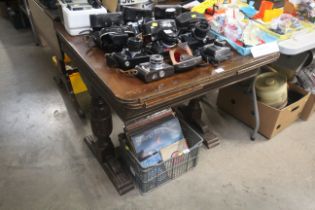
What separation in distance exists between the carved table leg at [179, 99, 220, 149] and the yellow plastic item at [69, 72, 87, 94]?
819 mm

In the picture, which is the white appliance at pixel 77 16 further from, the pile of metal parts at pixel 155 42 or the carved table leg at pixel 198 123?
the carved table leg at pixel 198 123

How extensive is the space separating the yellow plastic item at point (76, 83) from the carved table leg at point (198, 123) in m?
0.82

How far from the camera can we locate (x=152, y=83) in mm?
1037

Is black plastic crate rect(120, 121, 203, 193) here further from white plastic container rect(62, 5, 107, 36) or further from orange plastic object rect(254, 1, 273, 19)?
orange plastic object rect(254, 1, 273, 19)

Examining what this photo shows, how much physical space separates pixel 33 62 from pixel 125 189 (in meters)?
1.87

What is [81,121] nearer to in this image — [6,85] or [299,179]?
[6,85]

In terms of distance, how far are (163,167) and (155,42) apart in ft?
2.22

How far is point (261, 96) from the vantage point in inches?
71.2

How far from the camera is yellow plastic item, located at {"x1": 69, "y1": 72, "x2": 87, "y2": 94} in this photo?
1994mm

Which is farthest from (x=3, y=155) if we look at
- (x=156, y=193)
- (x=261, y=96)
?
(x=261, y=96)

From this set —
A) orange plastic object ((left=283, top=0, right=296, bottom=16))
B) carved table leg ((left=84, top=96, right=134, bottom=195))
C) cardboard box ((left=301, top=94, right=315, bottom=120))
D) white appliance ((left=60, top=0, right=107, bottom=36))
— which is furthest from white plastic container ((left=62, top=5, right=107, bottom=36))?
cardboard box ((left=301, top=94, right=315, bottom=120))

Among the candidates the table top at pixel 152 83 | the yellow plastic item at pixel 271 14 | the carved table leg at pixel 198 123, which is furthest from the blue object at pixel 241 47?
the carved table leg at pixel 198 123

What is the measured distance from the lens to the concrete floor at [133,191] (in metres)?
1.47

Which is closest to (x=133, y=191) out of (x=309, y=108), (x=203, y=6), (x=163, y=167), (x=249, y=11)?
(x=163, y=167)
